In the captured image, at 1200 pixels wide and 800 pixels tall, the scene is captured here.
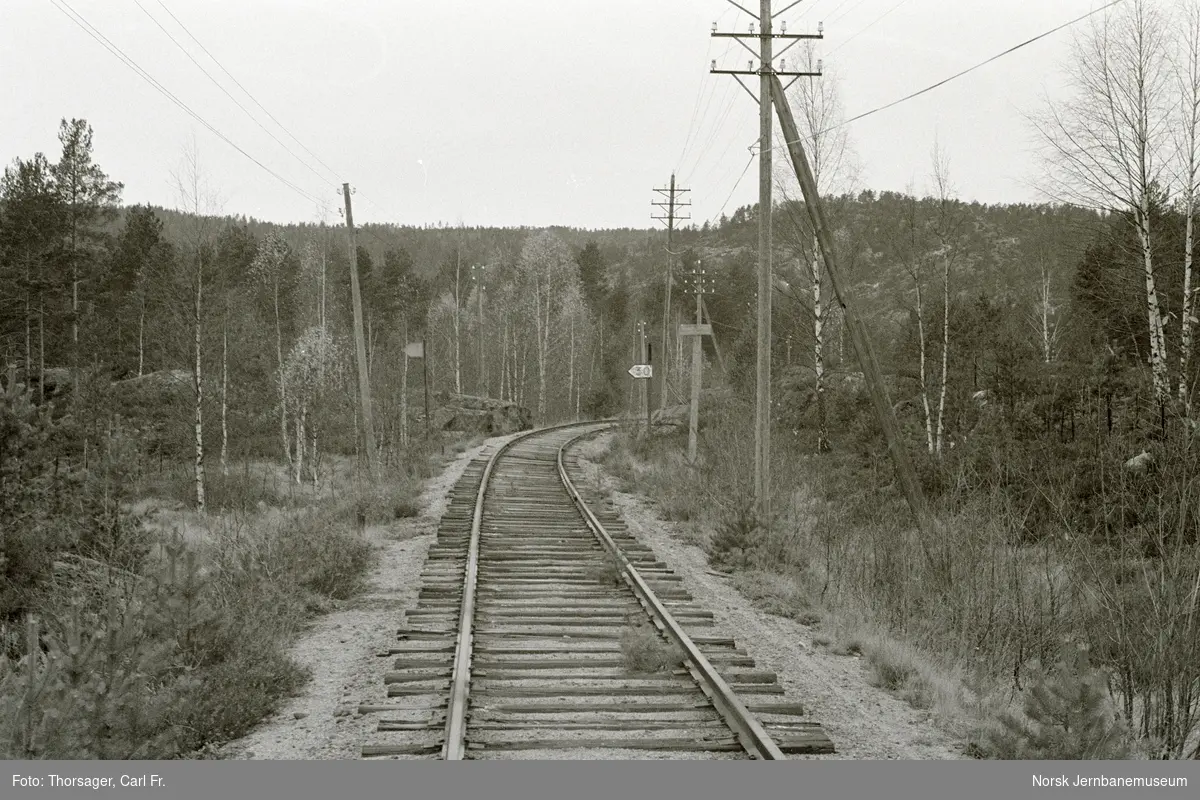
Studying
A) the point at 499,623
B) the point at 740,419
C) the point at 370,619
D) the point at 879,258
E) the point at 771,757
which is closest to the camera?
the point at 771,757

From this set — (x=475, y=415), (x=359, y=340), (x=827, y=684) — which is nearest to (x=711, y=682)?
(x=827, y=684)

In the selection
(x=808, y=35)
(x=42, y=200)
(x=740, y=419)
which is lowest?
(x=740, y=419)

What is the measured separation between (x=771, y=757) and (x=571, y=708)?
144 centimetres

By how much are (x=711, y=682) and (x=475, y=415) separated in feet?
126

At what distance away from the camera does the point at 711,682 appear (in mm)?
6617

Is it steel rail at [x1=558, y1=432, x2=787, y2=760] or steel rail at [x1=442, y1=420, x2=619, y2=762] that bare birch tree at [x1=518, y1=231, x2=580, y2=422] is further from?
steel rail at [x1=558, y1=432, x2=787, y2=760]

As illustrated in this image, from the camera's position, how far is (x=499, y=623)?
8766 mm

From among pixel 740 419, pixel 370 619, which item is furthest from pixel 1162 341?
pixel 370 619

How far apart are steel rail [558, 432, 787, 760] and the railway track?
0.01 metres

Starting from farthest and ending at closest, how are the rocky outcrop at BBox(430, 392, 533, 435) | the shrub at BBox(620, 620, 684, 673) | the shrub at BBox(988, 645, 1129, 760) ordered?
the rocky outcrop at BBox(430, 392, 533, 435) → the shrub at BBox(620, 620, 684, 673) → the shrub at BBox(988, 645, 1129, 760)

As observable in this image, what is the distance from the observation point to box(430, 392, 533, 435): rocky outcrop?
43.5 m

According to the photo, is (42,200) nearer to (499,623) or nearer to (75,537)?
(75,537)

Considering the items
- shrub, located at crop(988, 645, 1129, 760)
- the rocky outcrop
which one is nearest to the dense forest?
shrub, located at crop(988, 645, 1129, 760)

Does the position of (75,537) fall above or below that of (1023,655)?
above
